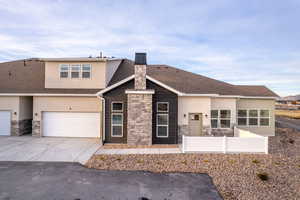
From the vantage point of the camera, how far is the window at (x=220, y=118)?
11.2 m

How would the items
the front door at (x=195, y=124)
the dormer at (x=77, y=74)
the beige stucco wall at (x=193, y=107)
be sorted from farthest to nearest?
the dormer at (x=77, y=74) < the front door at (x=195, y=124) < the beige stucco wall at (x=193, y=107)

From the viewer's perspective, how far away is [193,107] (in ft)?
34.1

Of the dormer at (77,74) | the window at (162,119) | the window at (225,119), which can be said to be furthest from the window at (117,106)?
the window at (225,119)

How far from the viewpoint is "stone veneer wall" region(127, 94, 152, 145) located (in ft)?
29.9

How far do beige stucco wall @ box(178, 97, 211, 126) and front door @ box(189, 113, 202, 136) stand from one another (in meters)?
0.32

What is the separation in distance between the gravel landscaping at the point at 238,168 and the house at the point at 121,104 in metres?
2.37

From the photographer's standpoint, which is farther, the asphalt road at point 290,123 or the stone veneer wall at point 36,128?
the asphalt road at point 290,123

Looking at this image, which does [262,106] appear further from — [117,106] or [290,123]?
[290,123]

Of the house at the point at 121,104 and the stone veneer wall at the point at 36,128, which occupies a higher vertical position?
the house at the point at 121,104

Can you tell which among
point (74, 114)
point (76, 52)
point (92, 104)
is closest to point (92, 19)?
point (76, 52)

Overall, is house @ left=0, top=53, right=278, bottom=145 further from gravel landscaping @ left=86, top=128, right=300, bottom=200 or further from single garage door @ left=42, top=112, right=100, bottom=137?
gravel landscaping @ left=86, top=128, right=300, bottom=200

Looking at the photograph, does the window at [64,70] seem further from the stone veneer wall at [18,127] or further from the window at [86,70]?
the stone veneer wall at [18,127]

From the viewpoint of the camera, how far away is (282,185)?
5035 millimetres

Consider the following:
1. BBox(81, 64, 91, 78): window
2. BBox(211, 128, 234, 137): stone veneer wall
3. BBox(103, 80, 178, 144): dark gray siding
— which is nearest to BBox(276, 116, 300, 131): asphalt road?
BBox(211, 128, 234, 137): stone veneer wall
